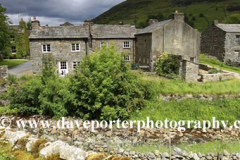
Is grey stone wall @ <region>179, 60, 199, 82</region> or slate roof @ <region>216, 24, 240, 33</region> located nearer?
grey stone wall @ <region>179, 60, 199, 82</region>

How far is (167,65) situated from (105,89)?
12477mm

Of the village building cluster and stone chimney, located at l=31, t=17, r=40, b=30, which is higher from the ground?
stone chimney, located at l=31, t=17, r=40, b=30

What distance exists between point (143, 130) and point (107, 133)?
2.43 metres

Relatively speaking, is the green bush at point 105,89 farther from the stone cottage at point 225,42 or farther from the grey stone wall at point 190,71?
the stone cottage at point 225,42

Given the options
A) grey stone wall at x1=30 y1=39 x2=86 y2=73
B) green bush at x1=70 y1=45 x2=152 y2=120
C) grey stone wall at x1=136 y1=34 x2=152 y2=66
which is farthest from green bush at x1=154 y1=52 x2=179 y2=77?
grey stone wall at x1=30 y1=39 x2=86 y2=73

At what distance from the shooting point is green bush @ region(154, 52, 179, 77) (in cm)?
2395

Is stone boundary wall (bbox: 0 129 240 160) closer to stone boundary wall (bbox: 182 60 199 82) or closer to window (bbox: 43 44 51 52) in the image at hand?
stone boundary wall (bbox: 182 60 199 82)

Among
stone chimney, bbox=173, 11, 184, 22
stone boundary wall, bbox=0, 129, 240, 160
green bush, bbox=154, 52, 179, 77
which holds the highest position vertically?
stone chimney, bbox=173, 11, 184, 22

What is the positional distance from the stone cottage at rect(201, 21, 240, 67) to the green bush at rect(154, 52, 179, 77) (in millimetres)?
15214

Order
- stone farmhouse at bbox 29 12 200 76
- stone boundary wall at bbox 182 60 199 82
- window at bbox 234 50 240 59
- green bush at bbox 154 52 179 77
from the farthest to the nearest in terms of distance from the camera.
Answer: window at bbox 234 50 240 59, stone farmhouse at bbox 29 12 200 76, green bush at bbox 154 52 179 77, stone boundary wall at bbox 182 60 199 82

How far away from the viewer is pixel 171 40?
91.4 ft

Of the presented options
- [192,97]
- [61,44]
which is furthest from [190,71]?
[61,44]

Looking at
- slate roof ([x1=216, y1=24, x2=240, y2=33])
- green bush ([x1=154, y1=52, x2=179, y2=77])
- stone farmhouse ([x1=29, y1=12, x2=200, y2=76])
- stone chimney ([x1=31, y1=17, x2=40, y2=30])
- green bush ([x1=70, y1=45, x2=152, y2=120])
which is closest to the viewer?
green bush ([x1=70, y1=45, x2=152, y2=120])

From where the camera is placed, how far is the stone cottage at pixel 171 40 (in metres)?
27.4
